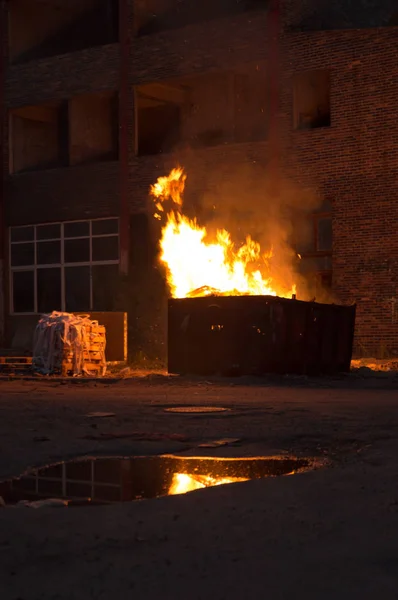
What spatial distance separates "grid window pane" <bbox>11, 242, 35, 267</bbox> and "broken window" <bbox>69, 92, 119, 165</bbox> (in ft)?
10.5

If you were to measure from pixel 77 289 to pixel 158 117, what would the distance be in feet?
20.0

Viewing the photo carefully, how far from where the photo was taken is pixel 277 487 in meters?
6.77

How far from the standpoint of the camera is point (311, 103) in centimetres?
2712

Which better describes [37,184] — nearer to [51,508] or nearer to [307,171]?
[307,171]

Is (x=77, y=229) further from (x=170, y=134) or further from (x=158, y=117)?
(x=158, y=117)

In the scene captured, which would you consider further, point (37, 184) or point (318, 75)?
point (37, 184)

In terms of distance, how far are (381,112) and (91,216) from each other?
10054 mm

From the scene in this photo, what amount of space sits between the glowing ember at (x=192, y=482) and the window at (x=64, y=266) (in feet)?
74.7

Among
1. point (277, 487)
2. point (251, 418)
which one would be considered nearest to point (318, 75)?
point (251, 418)

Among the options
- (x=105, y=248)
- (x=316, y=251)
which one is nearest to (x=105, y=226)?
(x=105, y=248)

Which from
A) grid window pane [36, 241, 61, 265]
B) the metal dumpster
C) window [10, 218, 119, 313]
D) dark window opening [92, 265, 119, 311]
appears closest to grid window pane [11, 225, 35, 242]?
window [10, 218, 119, 313]

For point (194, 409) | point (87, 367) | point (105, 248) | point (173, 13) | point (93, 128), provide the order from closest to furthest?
1. point (194, 409)
2. point (87, 367)
3. point (105, 248)
4. point (173, 13)
5. point (93, 128)

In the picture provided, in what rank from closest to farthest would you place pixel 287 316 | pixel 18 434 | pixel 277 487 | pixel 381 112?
pixel 277 487 → pixel 18 434 → pixel 287 316 → pixel 381 112

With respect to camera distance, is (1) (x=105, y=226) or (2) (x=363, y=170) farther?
(1) (x=105, y=226)
